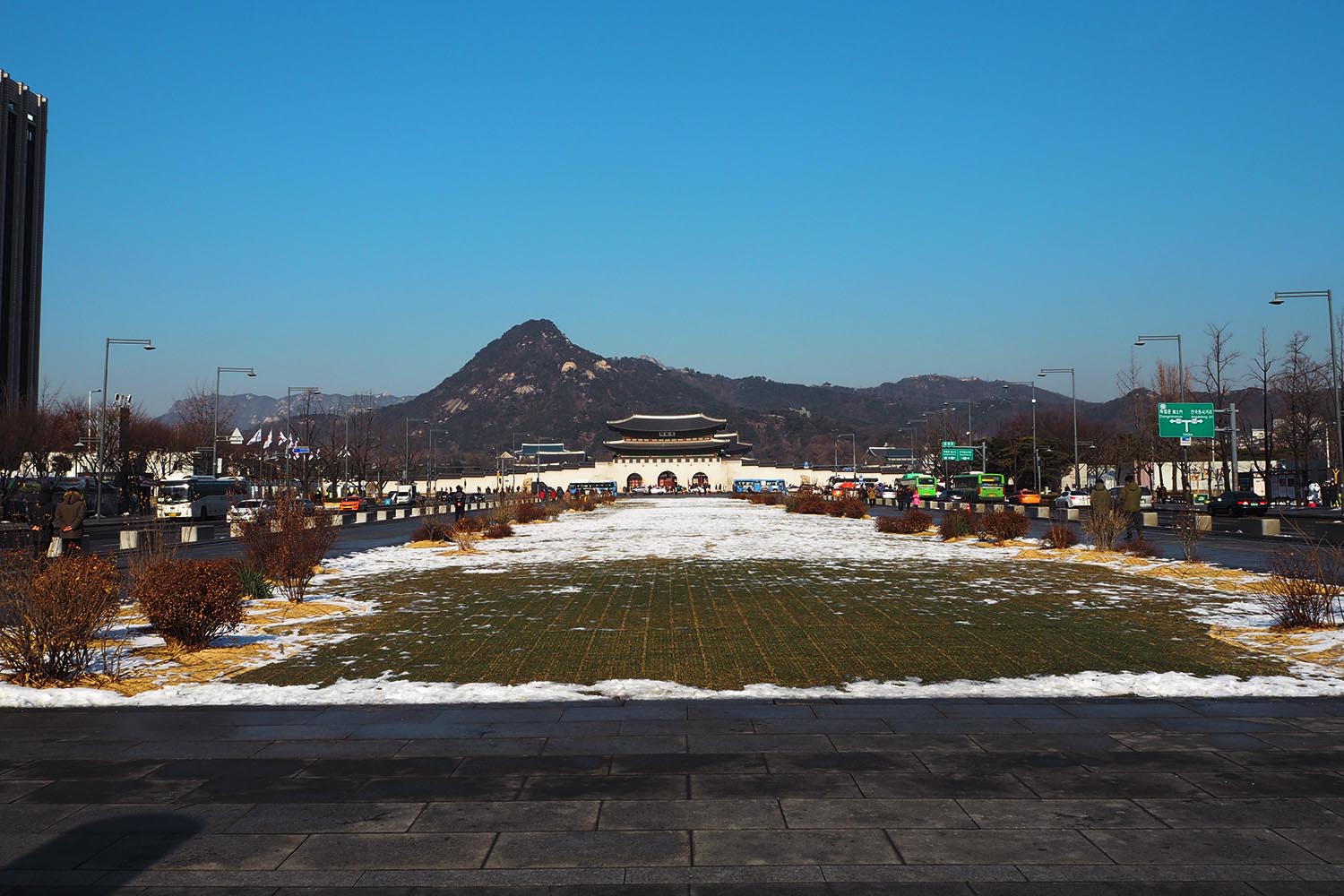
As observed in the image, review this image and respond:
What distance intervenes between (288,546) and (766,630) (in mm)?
7180

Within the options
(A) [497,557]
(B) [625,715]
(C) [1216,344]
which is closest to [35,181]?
(A) [497,557]

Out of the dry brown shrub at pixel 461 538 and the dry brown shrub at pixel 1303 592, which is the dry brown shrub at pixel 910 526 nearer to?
the dry brown shrub at pixel 461 538

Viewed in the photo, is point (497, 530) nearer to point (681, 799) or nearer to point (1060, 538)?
point (1060, 538)

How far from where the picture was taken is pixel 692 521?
40844 millimetres

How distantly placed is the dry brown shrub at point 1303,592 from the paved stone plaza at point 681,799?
360cm

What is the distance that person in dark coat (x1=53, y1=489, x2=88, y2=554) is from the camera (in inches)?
709

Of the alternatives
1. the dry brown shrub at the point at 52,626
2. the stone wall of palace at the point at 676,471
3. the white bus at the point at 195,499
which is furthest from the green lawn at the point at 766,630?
the stone wall of palace at the point at 676,471

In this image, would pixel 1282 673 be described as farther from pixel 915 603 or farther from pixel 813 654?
pixel 915 603

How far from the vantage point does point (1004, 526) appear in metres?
25.7

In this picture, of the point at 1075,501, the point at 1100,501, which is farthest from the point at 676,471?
the point at 1100,501

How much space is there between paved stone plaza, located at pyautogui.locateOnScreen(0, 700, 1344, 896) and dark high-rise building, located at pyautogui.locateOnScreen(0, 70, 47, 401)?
81.8 metres

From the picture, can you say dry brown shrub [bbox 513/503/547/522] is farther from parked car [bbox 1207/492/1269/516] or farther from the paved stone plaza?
the paved stone plaza

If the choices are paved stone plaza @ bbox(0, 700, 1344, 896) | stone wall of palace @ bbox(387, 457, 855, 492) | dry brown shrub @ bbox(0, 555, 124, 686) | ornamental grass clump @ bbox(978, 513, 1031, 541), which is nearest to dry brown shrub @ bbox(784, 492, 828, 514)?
ornamental grass clump @ bbox(978, 513, 1031, 541)

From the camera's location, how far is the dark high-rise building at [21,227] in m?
77.1
